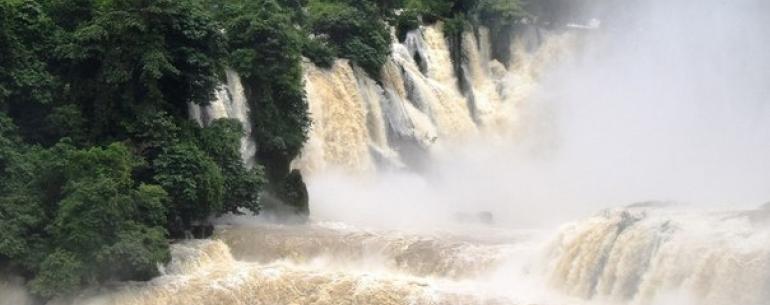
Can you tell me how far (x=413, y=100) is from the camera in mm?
32250

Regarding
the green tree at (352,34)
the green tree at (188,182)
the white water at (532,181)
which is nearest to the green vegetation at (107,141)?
the green tree at (188,182)

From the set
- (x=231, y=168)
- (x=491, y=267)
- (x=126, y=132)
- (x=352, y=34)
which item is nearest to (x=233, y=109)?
(x=231, y=168)

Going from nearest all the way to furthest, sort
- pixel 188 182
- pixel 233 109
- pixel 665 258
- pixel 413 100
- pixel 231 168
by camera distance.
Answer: pixel 665 258 → pixel 188 182 → pixel 231 168 → pixel 233 109 → pixel 413 100

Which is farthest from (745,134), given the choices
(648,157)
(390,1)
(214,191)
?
(214,191)

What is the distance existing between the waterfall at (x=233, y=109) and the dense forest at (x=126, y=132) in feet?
0.81

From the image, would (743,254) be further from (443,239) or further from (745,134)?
(745,134)

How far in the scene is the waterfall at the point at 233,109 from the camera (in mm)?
22797

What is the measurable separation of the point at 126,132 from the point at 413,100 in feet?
46.0

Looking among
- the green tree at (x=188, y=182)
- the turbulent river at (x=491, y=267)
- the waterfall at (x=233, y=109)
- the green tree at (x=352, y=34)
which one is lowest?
the turbulent river at (x=491, y=267)

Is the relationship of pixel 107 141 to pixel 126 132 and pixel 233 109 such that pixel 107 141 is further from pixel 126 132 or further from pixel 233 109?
pixel 233 109

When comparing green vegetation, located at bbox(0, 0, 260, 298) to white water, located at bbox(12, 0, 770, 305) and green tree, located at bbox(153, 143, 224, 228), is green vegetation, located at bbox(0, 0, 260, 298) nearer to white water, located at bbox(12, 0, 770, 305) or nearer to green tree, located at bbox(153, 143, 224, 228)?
green tree, located at bbox(153, 143, 224, 228)

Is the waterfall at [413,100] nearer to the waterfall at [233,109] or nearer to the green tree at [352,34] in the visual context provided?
the green tree at [352,34]

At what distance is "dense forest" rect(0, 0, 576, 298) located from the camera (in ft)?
54.5

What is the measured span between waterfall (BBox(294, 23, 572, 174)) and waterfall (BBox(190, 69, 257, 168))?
2.07m
